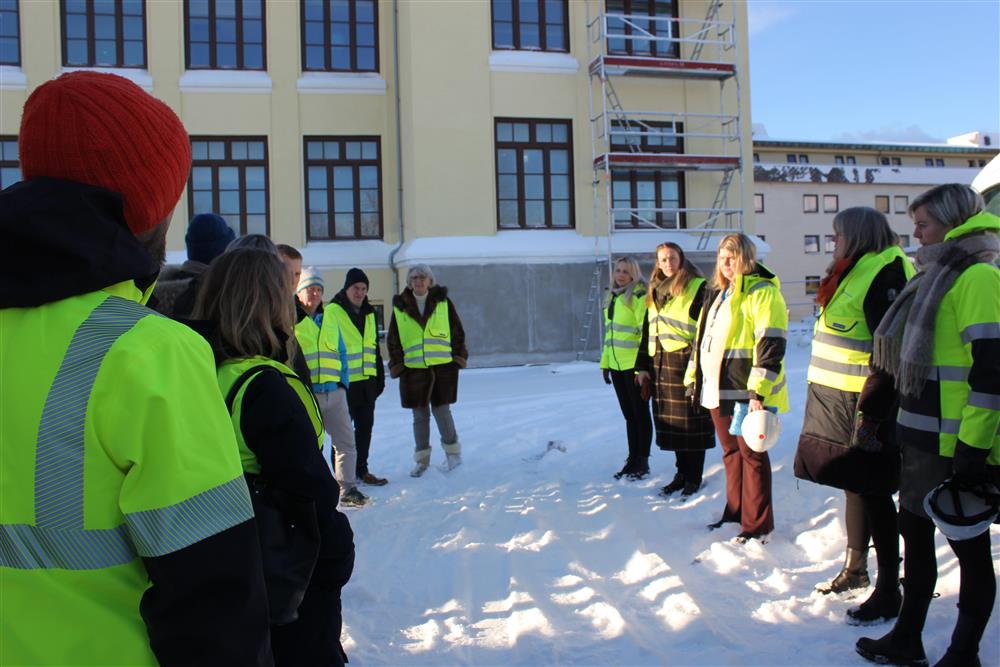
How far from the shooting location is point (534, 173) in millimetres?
16625

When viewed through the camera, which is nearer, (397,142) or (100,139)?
(100,139)

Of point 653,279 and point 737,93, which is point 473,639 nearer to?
point 653,279

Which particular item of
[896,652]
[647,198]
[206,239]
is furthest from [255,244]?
[647,198]

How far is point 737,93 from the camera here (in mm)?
16766

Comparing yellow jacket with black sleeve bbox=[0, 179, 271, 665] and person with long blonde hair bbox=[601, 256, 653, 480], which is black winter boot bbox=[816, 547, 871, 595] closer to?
person with long blonde hair bbox=[601, 256, 653, 480]

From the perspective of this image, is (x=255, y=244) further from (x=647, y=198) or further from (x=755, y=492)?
(x=647, y=198)

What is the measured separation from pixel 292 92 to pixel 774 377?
47.3 feet

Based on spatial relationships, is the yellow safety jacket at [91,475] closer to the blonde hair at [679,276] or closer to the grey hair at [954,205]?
the grey hair at [954,205]

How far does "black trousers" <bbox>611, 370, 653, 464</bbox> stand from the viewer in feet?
21.2

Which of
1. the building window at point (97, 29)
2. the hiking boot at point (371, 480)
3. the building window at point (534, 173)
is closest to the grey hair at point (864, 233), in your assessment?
the hiking boot at point (371, 480)

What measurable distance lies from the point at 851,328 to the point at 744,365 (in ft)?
3.31

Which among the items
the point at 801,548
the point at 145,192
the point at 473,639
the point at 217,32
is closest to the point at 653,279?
the point at 801,548

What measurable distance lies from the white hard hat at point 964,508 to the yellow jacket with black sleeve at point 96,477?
8.54ft

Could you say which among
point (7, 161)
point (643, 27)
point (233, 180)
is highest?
point (643, 27)
